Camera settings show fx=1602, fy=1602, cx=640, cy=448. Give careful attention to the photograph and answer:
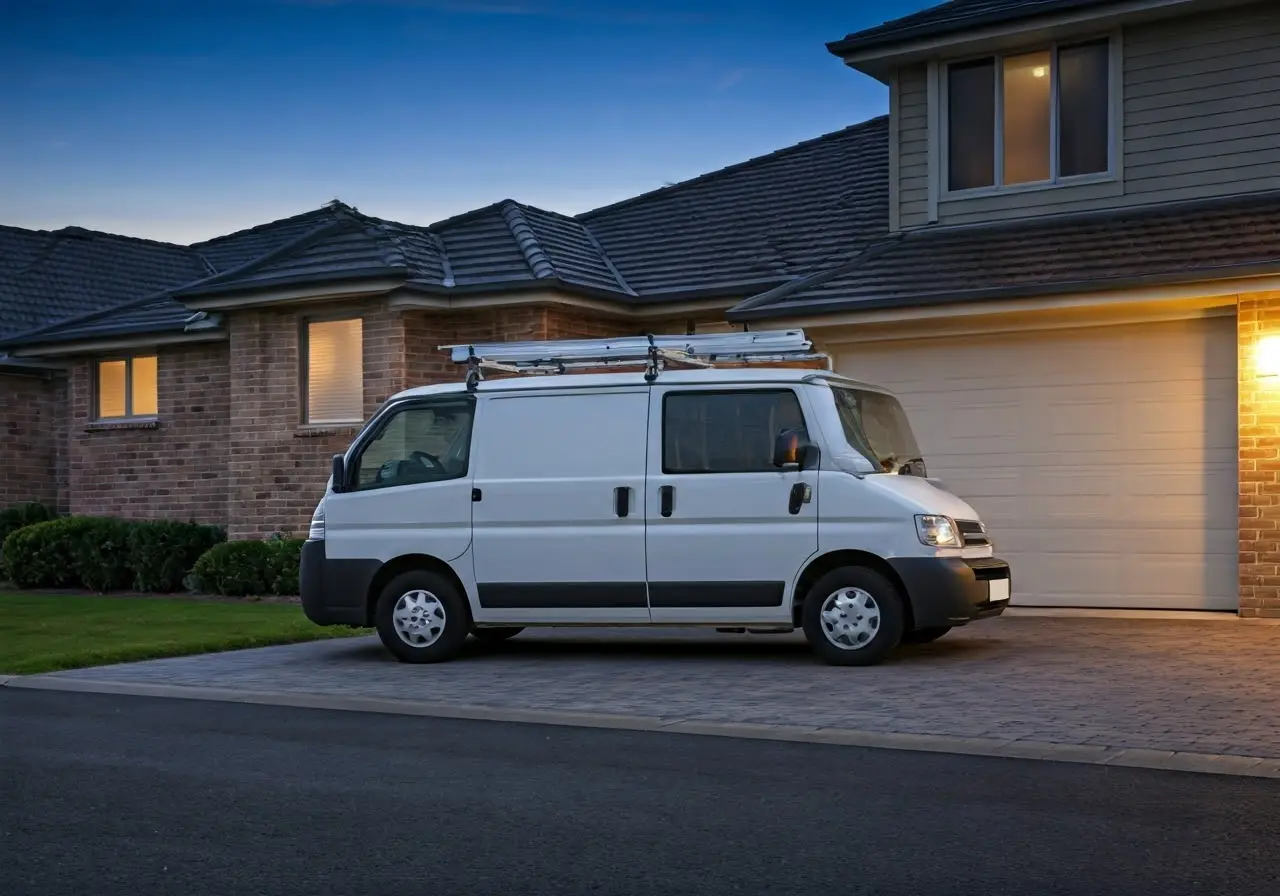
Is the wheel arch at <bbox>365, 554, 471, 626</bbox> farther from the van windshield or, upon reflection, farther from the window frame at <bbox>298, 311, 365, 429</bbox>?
the window frame at <bbox>298, 311, 365, 429</bbox>

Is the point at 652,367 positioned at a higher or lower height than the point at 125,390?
lower

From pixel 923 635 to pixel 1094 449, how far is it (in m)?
3.75

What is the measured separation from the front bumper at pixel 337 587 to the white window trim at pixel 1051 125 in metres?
8.53

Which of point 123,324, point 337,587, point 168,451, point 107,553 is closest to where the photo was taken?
point 337,587

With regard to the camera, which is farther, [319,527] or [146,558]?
[146,558]

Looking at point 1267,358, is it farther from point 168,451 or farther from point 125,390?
point 125,390

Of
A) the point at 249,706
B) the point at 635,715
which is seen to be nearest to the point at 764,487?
the point at 635,715

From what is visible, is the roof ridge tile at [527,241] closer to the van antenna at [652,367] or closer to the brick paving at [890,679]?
the brick paving at [890,679]

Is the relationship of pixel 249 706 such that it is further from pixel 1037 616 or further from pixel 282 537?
pixel 282 537

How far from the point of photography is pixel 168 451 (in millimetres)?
23156

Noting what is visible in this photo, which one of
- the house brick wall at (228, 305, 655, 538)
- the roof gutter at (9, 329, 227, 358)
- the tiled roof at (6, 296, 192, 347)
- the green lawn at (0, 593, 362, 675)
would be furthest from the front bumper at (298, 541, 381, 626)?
the tiled roof at (6, 296, 192, 347)

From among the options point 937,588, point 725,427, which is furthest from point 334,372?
point 937,588

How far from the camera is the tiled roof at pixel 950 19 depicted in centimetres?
1652

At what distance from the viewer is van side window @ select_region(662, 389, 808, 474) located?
461 inches
